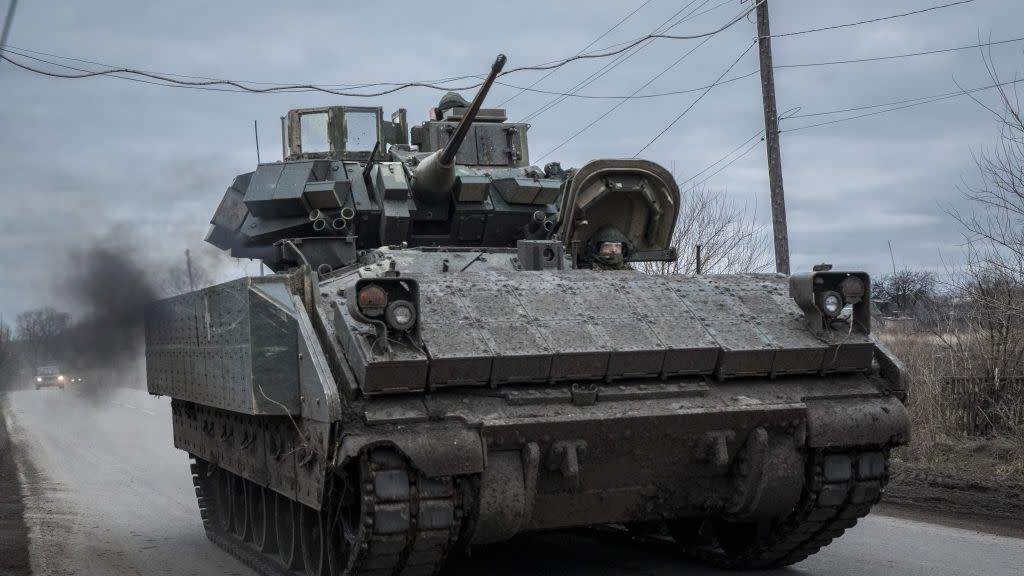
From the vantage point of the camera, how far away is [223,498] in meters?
11.2

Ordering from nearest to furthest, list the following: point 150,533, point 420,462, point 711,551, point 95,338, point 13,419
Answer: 1. point 420,462
2. point 711,551
3. point 150,533
4. point 95,338
5. point 13,419

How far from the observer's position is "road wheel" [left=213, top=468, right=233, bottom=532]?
11.0 meters

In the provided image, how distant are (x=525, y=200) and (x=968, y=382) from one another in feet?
23.3

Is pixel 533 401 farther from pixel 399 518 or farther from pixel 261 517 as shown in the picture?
pixel 261 517

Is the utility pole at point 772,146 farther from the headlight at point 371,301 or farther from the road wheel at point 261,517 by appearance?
the headlight at point 371,301

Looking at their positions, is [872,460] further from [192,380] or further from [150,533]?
[150,533]

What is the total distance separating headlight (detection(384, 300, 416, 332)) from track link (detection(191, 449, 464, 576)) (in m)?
0.71

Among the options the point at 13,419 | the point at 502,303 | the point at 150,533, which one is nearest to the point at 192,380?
the point at 150,533

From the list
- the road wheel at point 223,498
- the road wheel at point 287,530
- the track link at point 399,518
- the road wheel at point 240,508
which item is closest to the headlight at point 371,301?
the track link at point 399,518

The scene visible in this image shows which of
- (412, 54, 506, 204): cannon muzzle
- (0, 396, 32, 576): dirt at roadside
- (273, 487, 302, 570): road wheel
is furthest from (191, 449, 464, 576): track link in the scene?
(0, 396, 32, 576): dirt at roadside

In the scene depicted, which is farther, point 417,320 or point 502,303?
point 502,303

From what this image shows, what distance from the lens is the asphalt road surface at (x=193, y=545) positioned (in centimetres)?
870

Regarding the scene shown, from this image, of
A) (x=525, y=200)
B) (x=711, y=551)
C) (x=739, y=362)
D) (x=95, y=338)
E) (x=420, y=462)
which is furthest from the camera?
(x=95, y=338)

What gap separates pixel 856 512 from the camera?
7.80 metres
